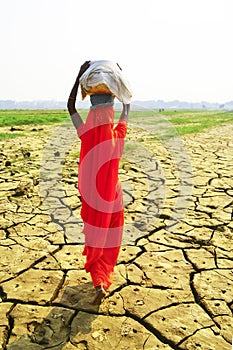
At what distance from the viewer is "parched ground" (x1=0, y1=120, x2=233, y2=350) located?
1.76 m

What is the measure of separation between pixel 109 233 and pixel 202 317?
2.33 feet

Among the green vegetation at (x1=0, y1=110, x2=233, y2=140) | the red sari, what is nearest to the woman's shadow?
the red sari

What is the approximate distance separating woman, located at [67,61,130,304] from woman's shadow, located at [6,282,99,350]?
0.32ft

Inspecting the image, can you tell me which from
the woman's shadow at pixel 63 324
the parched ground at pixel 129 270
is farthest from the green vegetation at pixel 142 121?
the woman's shadow at pixel 63 324

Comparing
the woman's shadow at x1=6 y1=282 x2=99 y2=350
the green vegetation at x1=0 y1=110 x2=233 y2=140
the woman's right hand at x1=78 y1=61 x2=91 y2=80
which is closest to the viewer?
the woman's shadow at x1=6 y1=282 x2=99 y2=350

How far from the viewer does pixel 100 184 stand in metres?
1.93

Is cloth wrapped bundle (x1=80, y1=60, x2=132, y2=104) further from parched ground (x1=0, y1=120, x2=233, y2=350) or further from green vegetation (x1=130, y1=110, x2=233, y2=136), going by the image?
green vegetation (x1=130, y1=110, x2=233, y2=136)

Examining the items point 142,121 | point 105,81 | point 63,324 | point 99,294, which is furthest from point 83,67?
point 142,121

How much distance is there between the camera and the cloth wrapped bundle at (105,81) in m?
1.73

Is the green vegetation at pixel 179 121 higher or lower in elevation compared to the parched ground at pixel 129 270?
higher

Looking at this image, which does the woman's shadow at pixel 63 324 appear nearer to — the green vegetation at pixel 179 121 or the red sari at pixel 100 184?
the red sari at pixel 100 184

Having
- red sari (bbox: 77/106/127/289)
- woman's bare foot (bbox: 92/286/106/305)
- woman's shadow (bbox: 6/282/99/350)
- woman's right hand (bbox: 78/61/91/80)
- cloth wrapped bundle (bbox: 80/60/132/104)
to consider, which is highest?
woman's right hand (bbox: 78/61/91/80)

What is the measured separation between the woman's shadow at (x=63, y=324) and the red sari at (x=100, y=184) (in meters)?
0.16

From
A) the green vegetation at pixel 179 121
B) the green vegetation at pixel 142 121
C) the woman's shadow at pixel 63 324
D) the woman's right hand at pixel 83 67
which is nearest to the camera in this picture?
the woman's shadow at pixel 63 324
